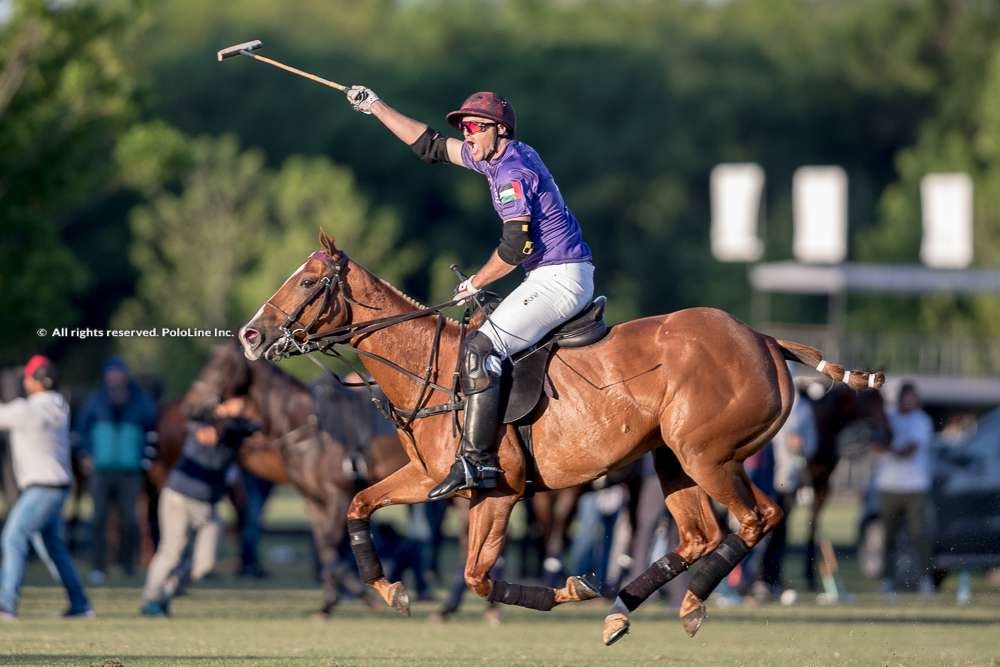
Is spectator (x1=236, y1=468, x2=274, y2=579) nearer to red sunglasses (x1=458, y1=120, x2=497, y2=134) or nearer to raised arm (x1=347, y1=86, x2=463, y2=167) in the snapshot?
raised arm (x1=347, y1=86, x2=463, y2=167)

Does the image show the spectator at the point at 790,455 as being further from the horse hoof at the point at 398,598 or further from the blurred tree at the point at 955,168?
the blurred tree at the point at 955,168

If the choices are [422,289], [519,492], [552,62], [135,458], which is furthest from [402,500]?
[552,62]

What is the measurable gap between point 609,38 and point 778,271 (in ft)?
105

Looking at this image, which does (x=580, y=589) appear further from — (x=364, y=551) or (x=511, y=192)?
(x=511, y=192)

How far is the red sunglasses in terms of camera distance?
10984mm

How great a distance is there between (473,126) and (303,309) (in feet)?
5.14

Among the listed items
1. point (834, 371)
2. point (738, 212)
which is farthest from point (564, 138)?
point (834, 371)

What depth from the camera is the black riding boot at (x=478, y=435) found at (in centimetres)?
1073

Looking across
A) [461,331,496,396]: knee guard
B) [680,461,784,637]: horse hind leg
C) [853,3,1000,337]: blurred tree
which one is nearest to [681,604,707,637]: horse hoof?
[680,461,784,637]: horse hind leg

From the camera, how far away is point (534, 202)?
431 inches

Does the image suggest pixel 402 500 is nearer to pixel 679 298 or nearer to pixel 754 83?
pixel 679 298

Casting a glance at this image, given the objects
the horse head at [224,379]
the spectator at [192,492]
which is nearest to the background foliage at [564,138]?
the horse head at [224,379]

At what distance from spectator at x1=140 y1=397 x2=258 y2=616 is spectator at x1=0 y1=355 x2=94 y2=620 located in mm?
760

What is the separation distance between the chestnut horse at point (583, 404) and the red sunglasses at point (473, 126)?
1158 mm
